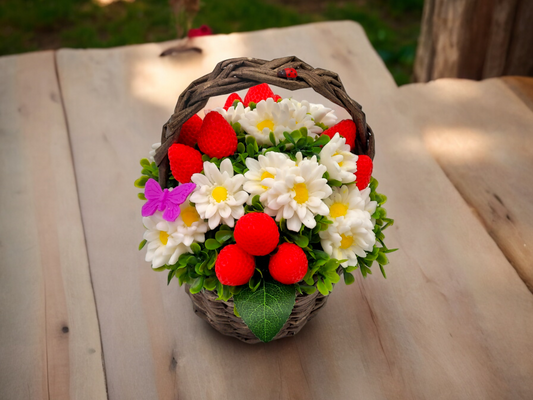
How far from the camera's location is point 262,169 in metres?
0.75

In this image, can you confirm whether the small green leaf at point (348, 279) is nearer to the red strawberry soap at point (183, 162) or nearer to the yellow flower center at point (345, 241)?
the yellow flower center at point (345, 241)

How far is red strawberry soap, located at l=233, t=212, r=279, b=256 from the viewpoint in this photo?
681 millimetres

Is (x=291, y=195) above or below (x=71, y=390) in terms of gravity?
above

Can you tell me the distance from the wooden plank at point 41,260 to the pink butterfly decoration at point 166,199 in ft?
1.03

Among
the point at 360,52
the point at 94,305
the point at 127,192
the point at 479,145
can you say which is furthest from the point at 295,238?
the point at 360,52

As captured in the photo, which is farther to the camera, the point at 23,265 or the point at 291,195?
the point at 23,265

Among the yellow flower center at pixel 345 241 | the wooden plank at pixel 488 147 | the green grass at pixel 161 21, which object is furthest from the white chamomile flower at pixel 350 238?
the green grass at pixel 161 21

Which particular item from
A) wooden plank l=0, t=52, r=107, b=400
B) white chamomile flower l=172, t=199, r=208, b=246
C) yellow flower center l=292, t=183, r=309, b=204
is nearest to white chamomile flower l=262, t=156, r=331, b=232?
yellow flower center l=292, t=183, r=309, b=204

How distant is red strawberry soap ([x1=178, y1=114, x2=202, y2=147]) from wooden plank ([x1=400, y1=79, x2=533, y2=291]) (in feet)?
2.15

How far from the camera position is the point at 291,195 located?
2.36ft

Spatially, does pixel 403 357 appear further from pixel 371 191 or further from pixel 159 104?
pixel 159 104

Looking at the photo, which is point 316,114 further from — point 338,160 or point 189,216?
point 189,216

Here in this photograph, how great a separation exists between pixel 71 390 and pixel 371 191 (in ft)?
1.96

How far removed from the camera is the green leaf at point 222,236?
0.73 m
